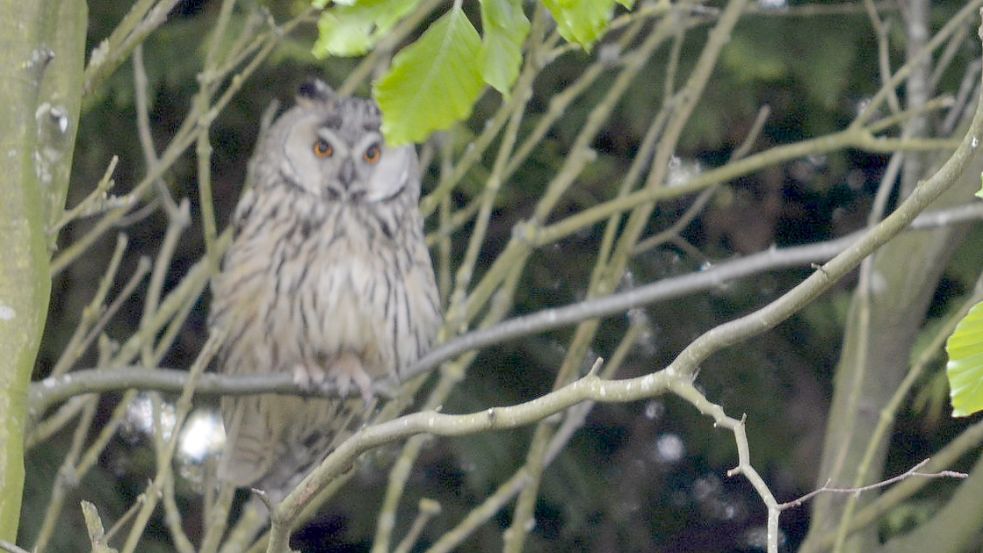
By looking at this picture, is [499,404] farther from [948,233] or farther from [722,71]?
[948,233]

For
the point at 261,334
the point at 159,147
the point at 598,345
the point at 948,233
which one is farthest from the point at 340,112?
the point at 948,233

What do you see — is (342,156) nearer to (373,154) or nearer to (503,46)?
(373,154)

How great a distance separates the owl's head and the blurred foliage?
0.13 m

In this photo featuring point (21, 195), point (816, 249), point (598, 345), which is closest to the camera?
point (21, 195)

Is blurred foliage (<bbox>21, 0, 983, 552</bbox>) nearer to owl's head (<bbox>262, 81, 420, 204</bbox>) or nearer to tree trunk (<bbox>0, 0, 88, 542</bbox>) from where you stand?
owl's head (<bbox>262, 81, 420, 204</bbox>)

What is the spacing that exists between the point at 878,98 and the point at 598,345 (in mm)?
1203

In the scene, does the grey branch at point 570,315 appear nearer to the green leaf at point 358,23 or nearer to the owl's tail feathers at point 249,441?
the owl's tail feathers at point 249,441

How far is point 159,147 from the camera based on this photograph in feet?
11.6

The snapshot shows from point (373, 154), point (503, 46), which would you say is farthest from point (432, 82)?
point (373, 154)

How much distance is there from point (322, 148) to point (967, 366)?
2040 mm

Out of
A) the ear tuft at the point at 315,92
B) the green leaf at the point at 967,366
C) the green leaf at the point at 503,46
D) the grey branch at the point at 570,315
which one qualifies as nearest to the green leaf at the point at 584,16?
the green leaf at the point at 503,46

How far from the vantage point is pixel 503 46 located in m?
1.35

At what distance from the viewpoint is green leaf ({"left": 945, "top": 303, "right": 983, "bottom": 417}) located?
1.17m

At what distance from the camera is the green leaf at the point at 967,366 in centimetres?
117
